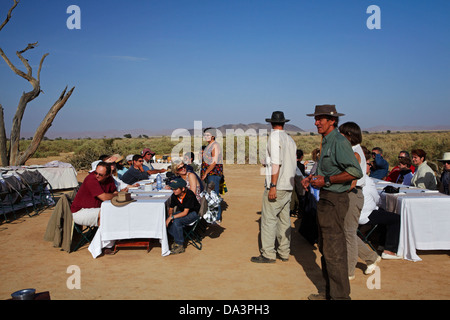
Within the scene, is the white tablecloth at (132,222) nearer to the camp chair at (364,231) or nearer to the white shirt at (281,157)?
the white shirt at (281,157)

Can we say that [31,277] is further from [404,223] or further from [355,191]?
[404,223]

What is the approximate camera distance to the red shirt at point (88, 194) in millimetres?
5895

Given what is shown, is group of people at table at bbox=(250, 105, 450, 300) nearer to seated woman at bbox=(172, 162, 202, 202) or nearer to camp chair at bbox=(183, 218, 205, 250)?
camp chair at bbox=(183, 218, 205, 250)

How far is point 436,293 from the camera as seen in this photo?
4.32 m

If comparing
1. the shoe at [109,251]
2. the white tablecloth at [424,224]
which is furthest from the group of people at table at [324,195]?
the shoe at [109,251]

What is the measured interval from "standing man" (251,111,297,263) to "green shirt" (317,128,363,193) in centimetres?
137

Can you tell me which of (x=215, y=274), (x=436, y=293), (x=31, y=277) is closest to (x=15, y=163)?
(x=31, y=277)

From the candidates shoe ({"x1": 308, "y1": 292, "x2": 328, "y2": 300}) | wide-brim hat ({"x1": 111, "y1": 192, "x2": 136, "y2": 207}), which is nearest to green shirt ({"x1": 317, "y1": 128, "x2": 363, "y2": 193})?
shoe ({"x1": 308, "y1": 292, "x2": 328, "y2": 300})

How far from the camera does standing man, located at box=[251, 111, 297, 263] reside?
5158 mm

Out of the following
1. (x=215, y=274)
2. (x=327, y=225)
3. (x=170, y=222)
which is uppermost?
(x=327, y=225)

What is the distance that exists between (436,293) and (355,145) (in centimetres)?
189

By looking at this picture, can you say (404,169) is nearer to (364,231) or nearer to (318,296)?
(364,231)

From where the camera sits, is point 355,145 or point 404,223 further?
point 404,223

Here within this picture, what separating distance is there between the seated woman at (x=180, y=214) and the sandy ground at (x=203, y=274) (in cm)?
23
